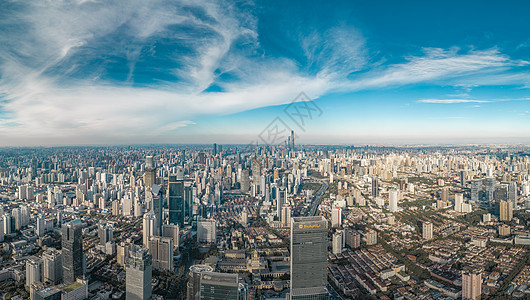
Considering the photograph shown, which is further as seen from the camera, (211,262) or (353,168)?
(353,168)

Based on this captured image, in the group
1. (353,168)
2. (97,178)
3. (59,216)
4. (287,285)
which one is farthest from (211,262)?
(353,168)

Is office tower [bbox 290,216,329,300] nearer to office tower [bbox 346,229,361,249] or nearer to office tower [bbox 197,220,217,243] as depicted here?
office tower [bbox 346,229,361,249]

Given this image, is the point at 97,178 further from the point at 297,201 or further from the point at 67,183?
the point at 297,201

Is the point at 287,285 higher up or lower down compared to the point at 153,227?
lower down

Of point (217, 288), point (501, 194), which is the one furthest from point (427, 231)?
point (217, 288)

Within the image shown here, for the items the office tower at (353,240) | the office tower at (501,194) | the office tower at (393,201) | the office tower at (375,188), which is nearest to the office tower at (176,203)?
the office tower at (353,240)

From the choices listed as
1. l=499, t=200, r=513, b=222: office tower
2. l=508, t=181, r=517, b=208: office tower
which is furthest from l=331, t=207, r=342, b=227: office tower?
l=508, t=181, r=517, b=208: office tower

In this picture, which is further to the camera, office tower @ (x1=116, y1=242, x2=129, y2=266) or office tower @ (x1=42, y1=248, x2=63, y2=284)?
office tower @ (x1=116, y1=242, x2=129, y2=266)
